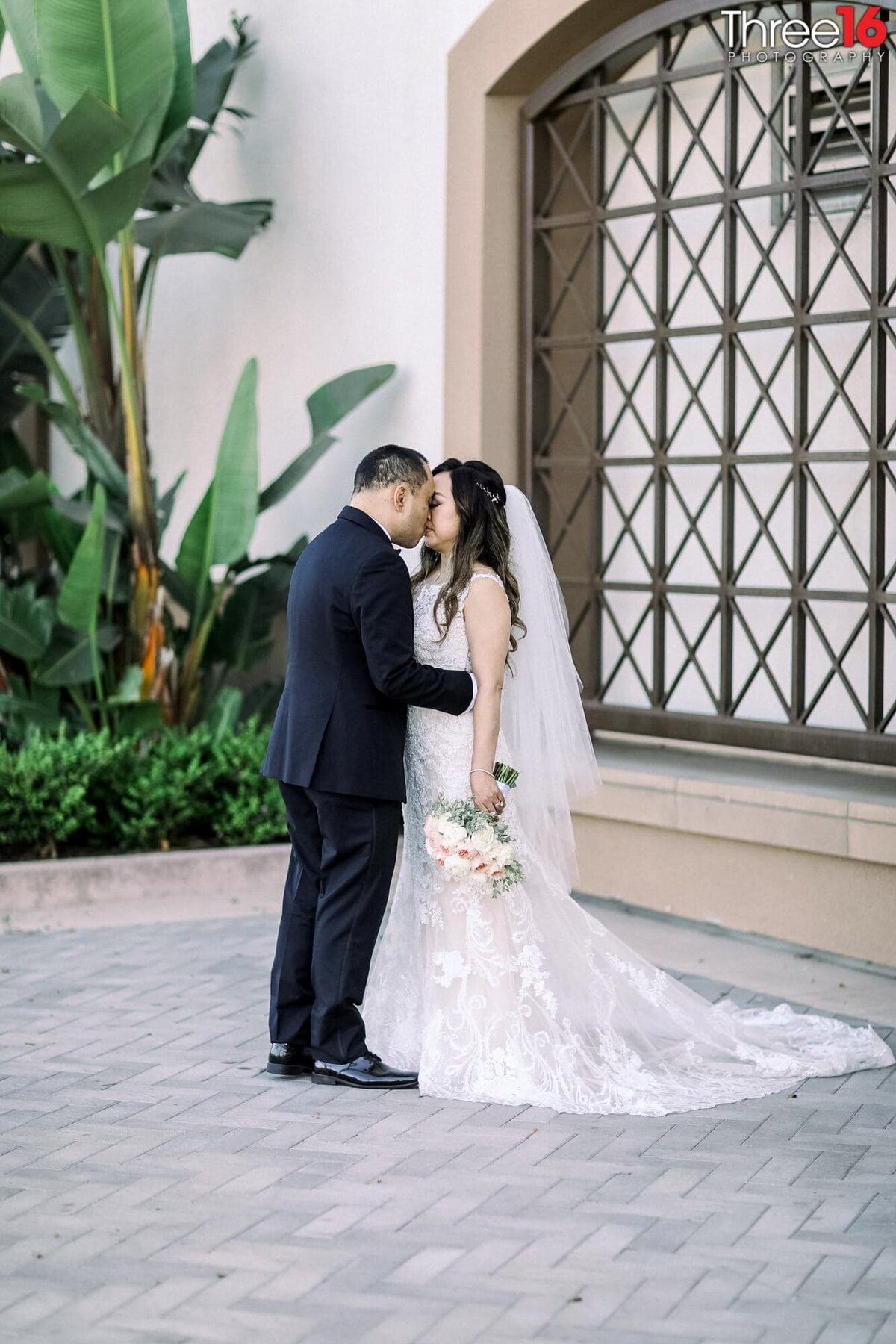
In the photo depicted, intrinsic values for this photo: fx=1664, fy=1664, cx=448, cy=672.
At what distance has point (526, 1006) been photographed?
16.7ft

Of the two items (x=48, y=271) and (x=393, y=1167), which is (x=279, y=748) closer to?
(x=393, y=1167)

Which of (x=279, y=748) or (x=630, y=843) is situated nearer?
(x=279, y=748)

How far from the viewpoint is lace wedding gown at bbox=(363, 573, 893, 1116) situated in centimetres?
500

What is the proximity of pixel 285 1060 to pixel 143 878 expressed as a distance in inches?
103

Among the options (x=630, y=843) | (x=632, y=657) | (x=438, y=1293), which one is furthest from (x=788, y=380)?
(x=438, y=1293)

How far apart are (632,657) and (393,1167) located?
145 inches

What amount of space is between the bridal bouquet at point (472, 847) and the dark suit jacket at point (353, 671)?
164mm

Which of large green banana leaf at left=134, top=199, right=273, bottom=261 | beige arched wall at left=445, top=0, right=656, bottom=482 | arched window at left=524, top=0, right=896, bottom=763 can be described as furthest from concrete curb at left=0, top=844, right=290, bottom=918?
large green banana leaf at left=134, top=199, right=273, bottom=261

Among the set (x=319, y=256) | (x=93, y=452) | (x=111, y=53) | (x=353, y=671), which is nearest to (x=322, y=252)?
(x=319, y=256)

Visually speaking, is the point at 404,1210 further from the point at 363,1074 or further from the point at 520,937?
the point at 520,937

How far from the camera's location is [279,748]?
512cm

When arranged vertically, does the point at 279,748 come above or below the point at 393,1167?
above

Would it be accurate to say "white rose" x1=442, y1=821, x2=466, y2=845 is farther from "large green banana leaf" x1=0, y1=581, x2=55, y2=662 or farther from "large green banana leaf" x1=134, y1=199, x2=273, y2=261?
"large green banana leaf" x1=134, y1=199, x2=273, y2=261

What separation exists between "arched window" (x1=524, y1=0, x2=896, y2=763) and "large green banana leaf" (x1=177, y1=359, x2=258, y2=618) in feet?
4.39
